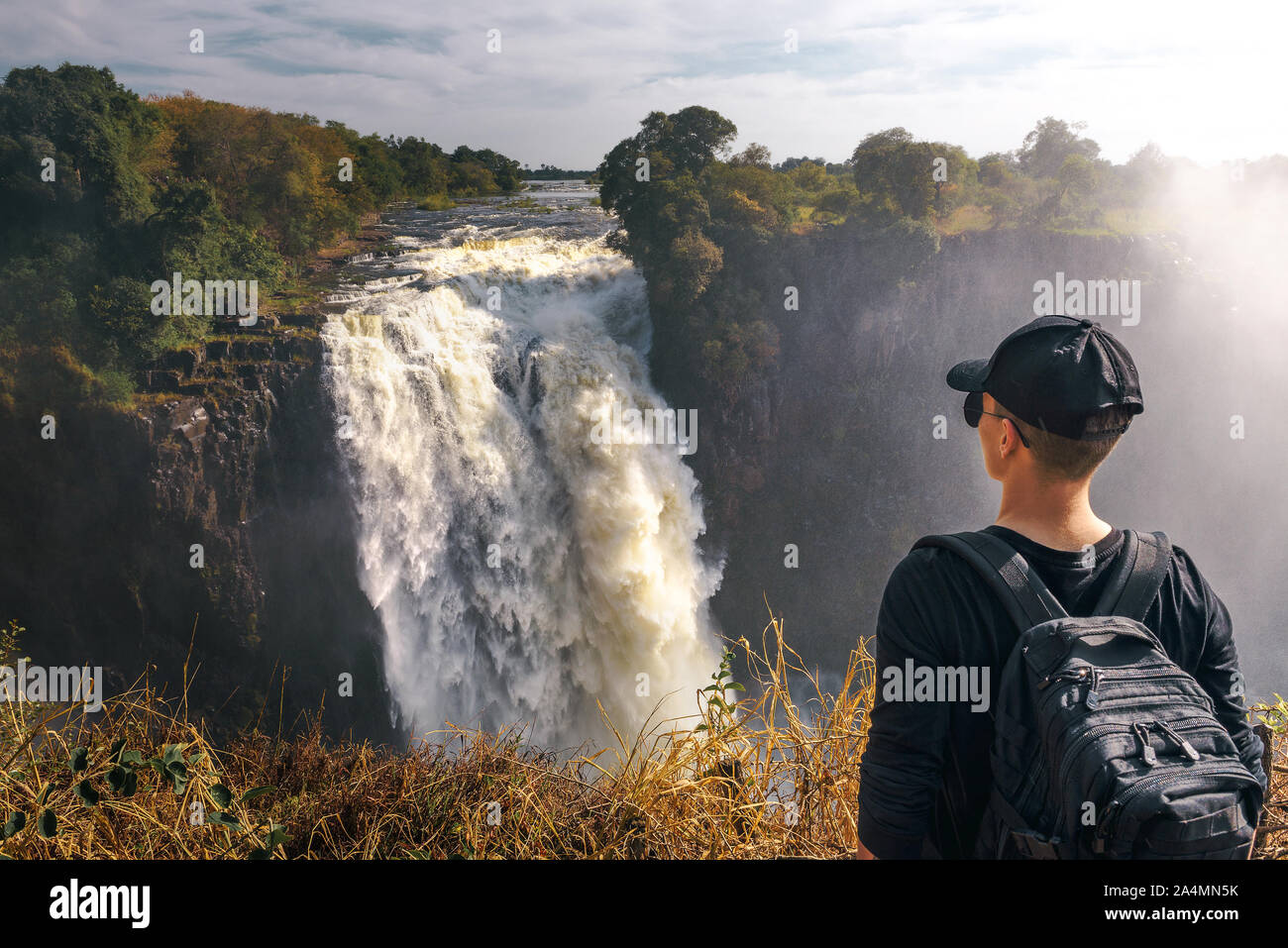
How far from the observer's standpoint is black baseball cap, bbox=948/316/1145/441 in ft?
5.12

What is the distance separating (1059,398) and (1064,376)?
0.05m

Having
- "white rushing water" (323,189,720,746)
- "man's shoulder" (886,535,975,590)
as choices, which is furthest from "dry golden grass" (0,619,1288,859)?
"white rushing water" (323,189,720,746)

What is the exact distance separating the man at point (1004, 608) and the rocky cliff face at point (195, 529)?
16031mm

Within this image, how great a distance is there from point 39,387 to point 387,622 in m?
9.37

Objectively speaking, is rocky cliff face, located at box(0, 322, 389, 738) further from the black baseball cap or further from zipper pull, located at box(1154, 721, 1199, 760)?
zipper pull, located at box(1154, 721, 1199, 760)

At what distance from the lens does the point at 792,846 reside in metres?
2.81

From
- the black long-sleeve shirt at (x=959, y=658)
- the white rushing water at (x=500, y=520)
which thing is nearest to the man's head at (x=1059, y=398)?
the black long-sleeve shirt at (x=959, y=658)

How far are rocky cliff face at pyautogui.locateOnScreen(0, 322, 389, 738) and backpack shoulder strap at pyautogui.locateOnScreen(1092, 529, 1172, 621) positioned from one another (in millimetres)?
16234

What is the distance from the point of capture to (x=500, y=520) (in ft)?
53.8

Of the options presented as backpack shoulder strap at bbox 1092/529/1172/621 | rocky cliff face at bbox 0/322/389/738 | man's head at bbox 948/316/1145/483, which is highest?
man's head at bbox 948/316/1145/483

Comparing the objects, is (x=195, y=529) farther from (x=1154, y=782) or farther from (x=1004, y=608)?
(x=1154, y=782)

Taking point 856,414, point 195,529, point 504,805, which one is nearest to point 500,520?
point 195,529

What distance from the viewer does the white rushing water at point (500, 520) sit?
15812 millimetres

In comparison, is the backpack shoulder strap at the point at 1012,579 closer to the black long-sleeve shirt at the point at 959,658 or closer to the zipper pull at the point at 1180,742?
the black long-sleeve shirt at the point at 959,658
